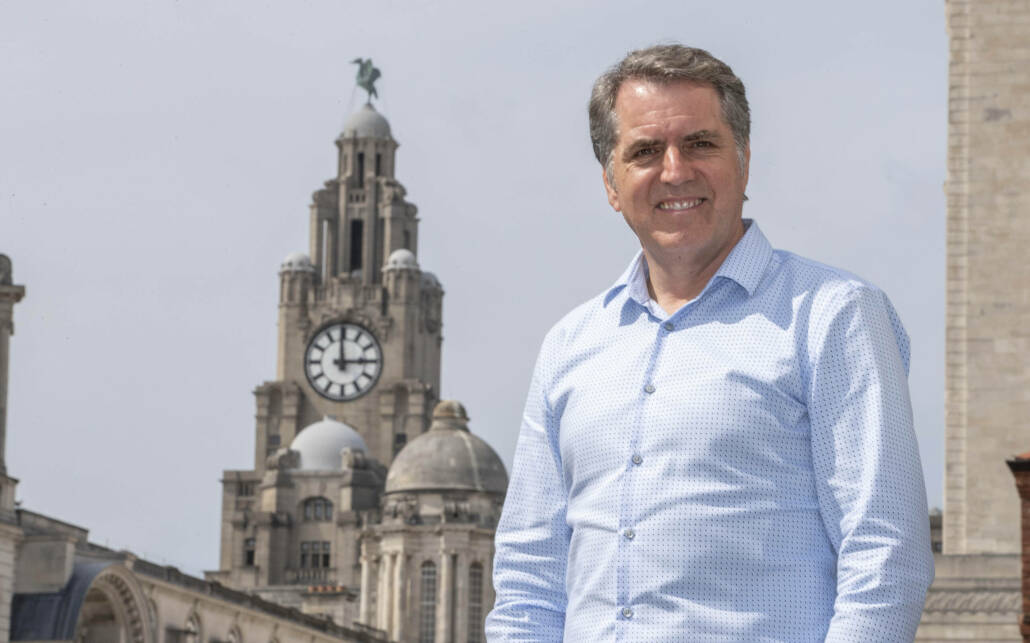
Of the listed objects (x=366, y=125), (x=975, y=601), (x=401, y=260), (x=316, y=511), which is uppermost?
(x=366, y=125)

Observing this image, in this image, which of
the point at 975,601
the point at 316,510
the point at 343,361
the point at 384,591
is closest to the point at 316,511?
the point at 316,510

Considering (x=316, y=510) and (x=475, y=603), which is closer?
(x=475, y=603)

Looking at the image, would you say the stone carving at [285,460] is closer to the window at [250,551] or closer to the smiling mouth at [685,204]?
the window at [250,551]

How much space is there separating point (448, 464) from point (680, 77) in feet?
369

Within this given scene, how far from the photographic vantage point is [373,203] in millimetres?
155750

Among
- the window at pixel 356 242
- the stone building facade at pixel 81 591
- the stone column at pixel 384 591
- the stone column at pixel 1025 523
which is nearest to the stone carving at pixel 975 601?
the stone column at pixel 1025 523

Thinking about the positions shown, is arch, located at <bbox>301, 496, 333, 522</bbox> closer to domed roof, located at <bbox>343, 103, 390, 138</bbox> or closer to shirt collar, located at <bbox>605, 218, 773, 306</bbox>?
domed roof, located at <bbox>343, 103, 390, 138</bbox>

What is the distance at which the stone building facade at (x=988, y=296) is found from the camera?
45594 mm

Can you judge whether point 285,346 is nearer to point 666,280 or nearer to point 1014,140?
point 1014,140

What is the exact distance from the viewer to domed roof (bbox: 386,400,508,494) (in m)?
119

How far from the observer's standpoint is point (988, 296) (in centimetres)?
4569

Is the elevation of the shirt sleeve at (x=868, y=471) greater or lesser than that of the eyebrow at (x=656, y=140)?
lesser

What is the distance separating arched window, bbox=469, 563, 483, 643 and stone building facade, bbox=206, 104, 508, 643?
27cm

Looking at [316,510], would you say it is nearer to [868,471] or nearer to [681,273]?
[681,273]
